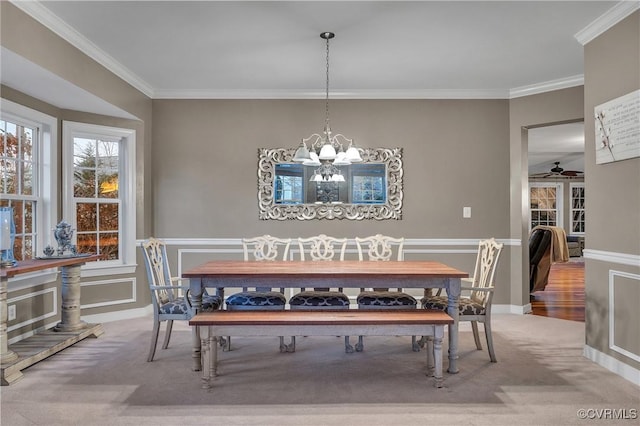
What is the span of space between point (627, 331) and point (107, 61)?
16.1 feet

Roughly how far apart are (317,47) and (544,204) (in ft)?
33.7

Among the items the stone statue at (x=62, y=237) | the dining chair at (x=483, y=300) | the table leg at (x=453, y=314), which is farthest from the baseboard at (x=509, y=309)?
the stone statue at (x=62, y=237)

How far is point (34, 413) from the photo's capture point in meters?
2.56

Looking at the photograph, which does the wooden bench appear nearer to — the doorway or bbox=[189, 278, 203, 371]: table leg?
bbox=[189, 278, 203, 371]: table leg

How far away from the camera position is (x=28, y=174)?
4.26 m

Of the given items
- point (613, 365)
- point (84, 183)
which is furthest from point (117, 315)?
point (613, 365)

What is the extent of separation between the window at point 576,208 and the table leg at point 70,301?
470 inches

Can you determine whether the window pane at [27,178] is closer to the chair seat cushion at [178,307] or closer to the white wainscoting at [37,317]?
the white wainscoting at [37,317]

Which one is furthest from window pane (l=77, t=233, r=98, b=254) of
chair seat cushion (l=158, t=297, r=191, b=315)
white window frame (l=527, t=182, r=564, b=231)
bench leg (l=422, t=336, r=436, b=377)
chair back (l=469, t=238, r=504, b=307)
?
white window frame (l=527, t=182, r=564, b=231)

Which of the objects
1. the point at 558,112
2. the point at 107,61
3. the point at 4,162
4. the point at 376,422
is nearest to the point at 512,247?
the point at 558,112

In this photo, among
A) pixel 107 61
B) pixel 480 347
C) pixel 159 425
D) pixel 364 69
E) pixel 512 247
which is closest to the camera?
pixel 159 425

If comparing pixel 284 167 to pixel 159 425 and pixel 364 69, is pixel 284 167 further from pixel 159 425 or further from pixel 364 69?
pixel 159 425

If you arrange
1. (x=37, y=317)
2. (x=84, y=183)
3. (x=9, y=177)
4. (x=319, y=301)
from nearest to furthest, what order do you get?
(x=319, y=301), (x=9, y=177), (x=37, y=317), (x=84, y=183)

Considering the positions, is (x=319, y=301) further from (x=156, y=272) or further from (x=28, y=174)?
(x=28, y=174)
